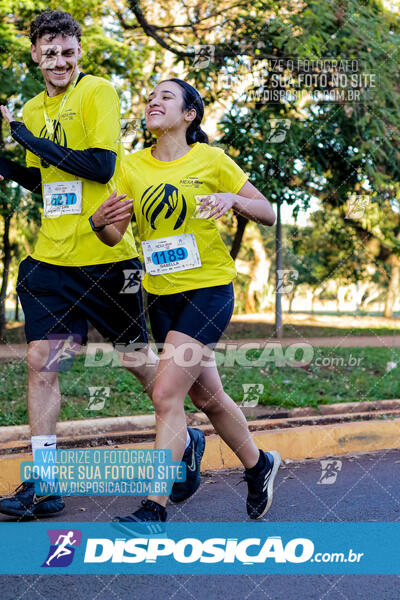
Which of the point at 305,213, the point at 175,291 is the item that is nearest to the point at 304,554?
the point at 175,291

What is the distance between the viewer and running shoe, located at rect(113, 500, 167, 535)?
2.91 meters

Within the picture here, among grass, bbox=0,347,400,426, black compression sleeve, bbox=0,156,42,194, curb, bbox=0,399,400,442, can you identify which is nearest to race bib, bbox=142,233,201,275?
black compression sleeve, bbox=0,156,42,194

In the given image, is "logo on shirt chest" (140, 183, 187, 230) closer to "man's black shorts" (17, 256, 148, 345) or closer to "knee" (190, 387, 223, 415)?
"man's black shorts" (17, 256, 148, 345)

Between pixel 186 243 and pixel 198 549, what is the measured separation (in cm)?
136

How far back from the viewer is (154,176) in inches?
138

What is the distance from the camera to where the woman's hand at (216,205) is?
3143mm

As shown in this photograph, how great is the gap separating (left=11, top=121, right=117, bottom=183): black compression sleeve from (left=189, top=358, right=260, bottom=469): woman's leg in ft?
3.66

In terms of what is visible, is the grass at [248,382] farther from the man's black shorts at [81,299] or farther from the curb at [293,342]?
the man's black shorts at [81,299]

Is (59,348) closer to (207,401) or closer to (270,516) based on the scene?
(207,401)

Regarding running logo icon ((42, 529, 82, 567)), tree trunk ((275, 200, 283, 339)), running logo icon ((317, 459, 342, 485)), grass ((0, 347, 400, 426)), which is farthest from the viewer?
tree trunk ((275, 200, 283, 339))

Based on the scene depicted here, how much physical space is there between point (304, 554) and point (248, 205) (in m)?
1.55

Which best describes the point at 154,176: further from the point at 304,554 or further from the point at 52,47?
the point at 304,554

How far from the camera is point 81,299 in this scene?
12.7ft

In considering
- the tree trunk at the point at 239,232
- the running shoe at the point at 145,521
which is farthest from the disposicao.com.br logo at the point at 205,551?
the tree trunk at the point at 239,232
